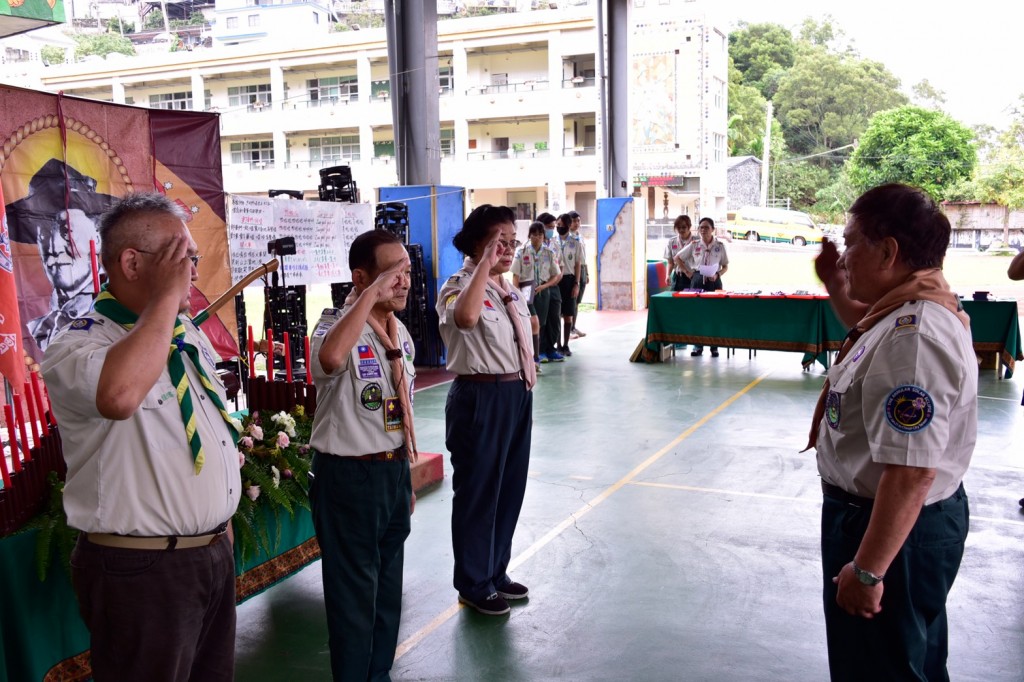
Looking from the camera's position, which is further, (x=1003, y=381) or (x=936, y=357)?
(x=1003, y=381)

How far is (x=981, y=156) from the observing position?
27.1 meters

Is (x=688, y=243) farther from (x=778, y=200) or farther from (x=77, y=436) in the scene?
(x=778, y=200)

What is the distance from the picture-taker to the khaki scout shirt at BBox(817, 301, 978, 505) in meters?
1.68

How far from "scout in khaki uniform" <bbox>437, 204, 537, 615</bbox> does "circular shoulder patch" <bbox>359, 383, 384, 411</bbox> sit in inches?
27.0

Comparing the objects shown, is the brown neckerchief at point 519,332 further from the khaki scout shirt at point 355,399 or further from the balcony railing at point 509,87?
the balcony railing at point 509,87

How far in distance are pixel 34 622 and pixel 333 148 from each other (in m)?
26.5

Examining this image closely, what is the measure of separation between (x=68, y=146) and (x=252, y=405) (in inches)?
96.9

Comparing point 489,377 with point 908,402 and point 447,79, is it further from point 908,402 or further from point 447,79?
point 447,79

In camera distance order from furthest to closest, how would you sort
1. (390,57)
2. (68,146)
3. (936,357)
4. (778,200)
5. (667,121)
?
(778,200) → (667,121) → (390,57) → (68,146) → (936,357)

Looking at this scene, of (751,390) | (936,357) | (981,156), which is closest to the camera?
(936,357)

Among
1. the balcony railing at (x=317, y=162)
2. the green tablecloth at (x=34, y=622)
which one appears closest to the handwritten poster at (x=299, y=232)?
the green tablecloth at (x=34, y=622)

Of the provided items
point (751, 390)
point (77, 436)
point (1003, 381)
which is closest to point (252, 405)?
point (77, 436)

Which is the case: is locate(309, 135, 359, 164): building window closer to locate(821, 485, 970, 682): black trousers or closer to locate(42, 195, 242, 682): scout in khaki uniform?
locate(42, 195, 242, 682): scout in khaki uniform

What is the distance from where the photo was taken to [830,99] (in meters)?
36.6
